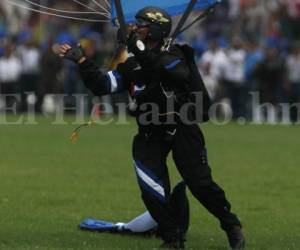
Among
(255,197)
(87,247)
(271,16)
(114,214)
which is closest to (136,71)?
(87,247)

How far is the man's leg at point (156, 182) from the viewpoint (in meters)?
8.80

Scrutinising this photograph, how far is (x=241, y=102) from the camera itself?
90.4 feet

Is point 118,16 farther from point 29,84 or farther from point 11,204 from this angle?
point 29,84

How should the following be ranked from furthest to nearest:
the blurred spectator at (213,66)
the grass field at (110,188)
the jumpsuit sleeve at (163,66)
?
1. the blurred spectator at (213,66)
2. the grass field at (110,188)
3. the jumpsuit sleeve at (163,66)

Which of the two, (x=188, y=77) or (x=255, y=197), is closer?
(x=188, y=77)

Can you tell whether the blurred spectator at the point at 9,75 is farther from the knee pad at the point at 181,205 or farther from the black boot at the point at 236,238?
the black boot at the point at 236,238

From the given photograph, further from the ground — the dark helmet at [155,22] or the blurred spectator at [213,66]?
the dark helmet at [155,22]

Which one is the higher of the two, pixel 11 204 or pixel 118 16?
pixel 118 16

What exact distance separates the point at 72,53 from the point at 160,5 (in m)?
1.86

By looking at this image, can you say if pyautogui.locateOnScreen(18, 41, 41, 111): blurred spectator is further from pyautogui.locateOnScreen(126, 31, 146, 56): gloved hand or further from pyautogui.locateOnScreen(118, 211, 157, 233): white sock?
pyautogui.locateOnScreen(126, 31, 146, 56): gloved hand

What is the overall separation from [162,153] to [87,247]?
1.03 meters

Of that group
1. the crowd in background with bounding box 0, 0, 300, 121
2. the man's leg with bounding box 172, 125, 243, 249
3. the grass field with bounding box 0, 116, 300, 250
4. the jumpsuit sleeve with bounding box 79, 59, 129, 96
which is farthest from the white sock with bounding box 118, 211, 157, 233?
the crowd in background with bounding box 0, 0, 300, 121

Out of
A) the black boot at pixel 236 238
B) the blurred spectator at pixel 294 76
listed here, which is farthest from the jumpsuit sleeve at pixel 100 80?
the blurred spectator at pixel 294 76

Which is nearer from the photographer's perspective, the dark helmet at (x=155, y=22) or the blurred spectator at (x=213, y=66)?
the dark helmet at (x=155, y=22)
